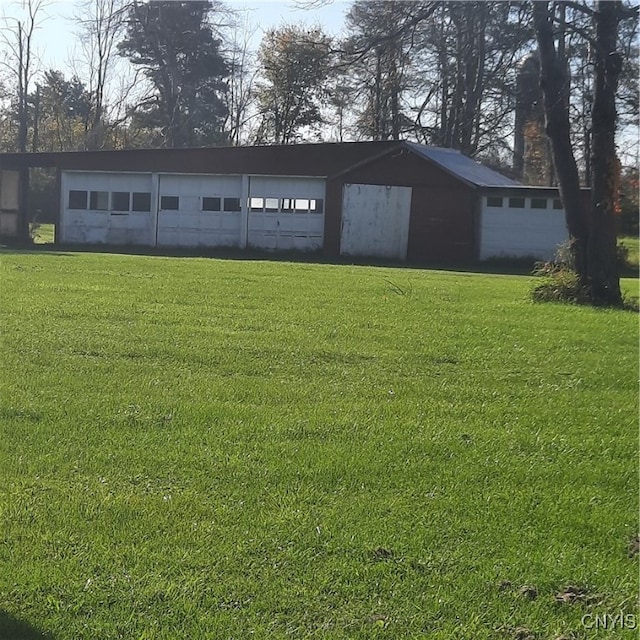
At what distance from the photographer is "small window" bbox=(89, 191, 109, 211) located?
103 ft

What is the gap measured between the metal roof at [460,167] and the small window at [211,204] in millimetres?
7150

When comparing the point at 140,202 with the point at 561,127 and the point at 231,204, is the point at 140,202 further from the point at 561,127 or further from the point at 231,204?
the point at 561,127

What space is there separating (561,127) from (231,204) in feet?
56.5

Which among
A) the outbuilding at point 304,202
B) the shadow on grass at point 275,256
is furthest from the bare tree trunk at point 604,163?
the outbuilding at point 304,202

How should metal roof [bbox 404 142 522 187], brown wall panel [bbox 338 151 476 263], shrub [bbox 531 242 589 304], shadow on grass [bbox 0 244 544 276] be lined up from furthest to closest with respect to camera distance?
1. metal roof [bbox 404 142 522 187]
2. brown wall panel [bbox 338 151 476 263]
3. shadow on grass [bbox 0 244 544 276]
4. shrub [bbox 531 242 589 304]

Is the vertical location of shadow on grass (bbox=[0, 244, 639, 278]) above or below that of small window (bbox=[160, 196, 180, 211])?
below

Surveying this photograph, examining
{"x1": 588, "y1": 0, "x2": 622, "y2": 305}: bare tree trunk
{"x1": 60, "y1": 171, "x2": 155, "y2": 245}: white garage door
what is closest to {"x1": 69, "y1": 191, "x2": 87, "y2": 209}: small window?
{"x1": 60, "y1": 171, "x2": 155, "y2": 245}: white garage door

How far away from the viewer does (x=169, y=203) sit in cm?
3100

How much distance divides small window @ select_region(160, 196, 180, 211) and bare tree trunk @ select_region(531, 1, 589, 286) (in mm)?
17976

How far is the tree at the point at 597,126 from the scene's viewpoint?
1325 centimetres

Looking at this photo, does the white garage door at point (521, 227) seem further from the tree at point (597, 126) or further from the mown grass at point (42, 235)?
the mown grass at point (42, 235)

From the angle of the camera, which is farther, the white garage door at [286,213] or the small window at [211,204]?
the small window at [211,204]

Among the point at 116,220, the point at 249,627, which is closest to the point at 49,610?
the point at 249,627

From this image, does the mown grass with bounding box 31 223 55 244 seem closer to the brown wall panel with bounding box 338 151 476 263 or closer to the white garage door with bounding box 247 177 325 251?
the white garage door with bounding box 247 177 325 251
